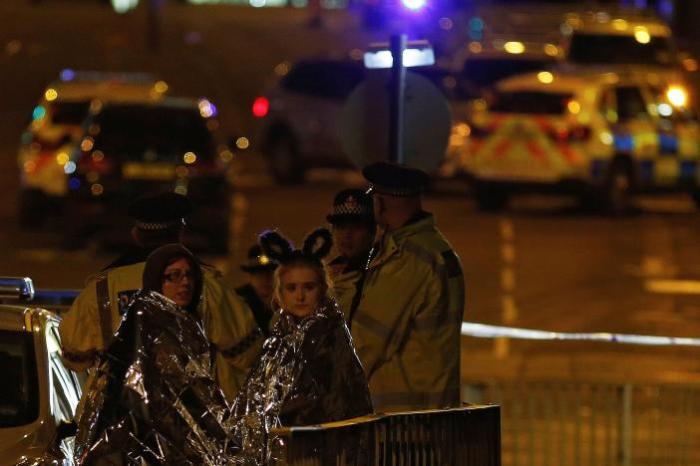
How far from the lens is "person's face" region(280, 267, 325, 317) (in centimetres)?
599

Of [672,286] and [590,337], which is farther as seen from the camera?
[672,286]

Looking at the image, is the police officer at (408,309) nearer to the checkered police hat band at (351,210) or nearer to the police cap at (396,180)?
the police cap at (396,180)

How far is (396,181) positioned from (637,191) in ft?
57.2

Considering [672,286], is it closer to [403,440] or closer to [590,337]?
[590,337]

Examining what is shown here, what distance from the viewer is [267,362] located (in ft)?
19.2

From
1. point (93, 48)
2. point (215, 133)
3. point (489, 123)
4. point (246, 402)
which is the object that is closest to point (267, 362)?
point (246, 402)

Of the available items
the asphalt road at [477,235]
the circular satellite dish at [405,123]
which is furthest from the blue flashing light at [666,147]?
the circular satellite dish at [405,123]

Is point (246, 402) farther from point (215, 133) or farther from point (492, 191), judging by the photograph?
point (492, 191)

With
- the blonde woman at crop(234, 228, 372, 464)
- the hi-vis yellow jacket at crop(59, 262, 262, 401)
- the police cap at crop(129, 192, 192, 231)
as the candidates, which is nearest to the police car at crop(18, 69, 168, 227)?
the police cap at crop(129, 192, 192, 231)

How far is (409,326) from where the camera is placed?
22.7 ft

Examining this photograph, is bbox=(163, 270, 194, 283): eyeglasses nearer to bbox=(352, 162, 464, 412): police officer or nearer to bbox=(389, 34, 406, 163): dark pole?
bbox=(352, 162, 464, 412): police officer

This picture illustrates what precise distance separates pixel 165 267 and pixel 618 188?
59.6 ft

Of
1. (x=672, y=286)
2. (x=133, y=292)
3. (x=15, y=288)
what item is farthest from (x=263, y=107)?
(x=133, y=292)

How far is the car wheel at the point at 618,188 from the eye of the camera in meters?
23.9
